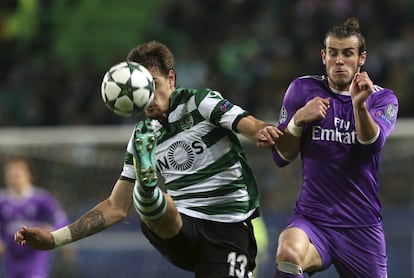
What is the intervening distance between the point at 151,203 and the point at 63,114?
452 inches

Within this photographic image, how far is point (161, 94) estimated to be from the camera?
6.35 meters

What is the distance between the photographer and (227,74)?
15.9 m

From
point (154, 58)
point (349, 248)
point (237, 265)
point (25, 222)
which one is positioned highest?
point (154, 58)

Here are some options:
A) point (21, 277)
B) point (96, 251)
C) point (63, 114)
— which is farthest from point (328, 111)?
point (63, 114)

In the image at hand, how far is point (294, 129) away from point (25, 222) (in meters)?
6.32

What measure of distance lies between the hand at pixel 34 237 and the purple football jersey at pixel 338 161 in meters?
1.57

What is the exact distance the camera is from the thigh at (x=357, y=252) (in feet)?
21.8

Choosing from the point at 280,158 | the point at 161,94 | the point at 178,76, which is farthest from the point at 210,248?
the point at 178,76

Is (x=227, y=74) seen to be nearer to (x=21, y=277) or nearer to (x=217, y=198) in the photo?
(x=21, y=277)

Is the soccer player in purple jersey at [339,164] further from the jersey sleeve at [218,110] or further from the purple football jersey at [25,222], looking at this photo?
the purple football jersey at [25,222]

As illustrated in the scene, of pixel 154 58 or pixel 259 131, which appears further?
pixel 154 58

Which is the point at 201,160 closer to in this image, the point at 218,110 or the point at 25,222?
the point at 218,110

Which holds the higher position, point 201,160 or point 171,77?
point 171,77

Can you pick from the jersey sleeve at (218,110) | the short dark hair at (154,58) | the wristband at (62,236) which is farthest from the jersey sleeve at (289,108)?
the wristband at (62,236)
